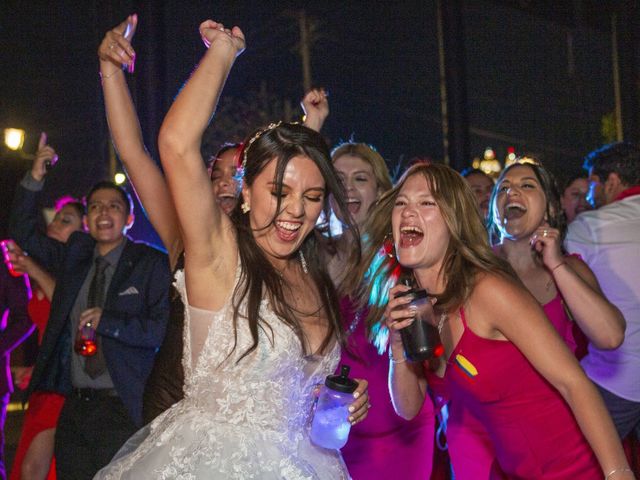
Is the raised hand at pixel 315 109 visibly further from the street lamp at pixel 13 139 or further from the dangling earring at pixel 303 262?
the street lamp at pixel 13 139

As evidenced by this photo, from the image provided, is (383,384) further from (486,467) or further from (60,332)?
(60,332)

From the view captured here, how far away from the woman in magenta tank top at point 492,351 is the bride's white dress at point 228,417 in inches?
18.3

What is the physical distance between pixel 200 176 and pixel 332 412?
0.76 metres

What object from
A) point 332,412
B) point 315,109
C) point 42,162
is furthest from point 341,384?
point 42,162

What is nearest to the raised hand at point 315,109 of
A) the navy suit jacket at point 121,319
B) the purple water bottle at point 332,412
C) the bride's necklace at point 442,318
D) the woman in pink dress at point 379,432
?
the woman in pink dress at point 379,432

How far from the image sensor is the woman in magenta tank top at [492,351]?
91.0 inches

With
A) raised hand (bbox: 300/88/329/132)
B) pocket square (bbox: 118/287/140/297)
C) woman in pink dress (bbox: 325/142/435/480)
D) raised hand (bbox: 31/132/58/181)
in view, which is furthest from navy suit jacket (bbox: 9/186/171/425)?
raised hand (bbox: 300/88/329/132)

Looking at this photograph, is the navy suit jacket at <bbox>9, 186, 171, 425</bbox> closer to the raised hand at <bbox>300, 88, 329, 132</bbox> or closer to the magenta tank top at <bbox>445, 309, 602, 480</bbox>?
the raised hand at <bbox>300, 88, 329, 132</bbox>

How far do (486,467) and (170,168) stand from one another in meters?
2.22

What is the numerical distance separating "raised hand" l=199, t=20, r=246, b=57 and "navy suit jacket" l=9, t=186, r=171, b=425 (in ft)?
6.83

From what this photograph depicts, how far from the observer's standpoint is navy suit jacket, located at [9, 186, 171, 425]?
12.4 ft

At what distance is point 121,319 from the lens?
379cm

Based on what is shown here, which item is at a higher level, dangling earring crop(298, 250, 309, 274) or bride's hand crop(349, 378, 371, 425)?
dangling earring crop(298, 250, 309, 274)

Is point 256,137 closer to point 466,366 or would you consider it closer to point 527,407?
point 466,366
